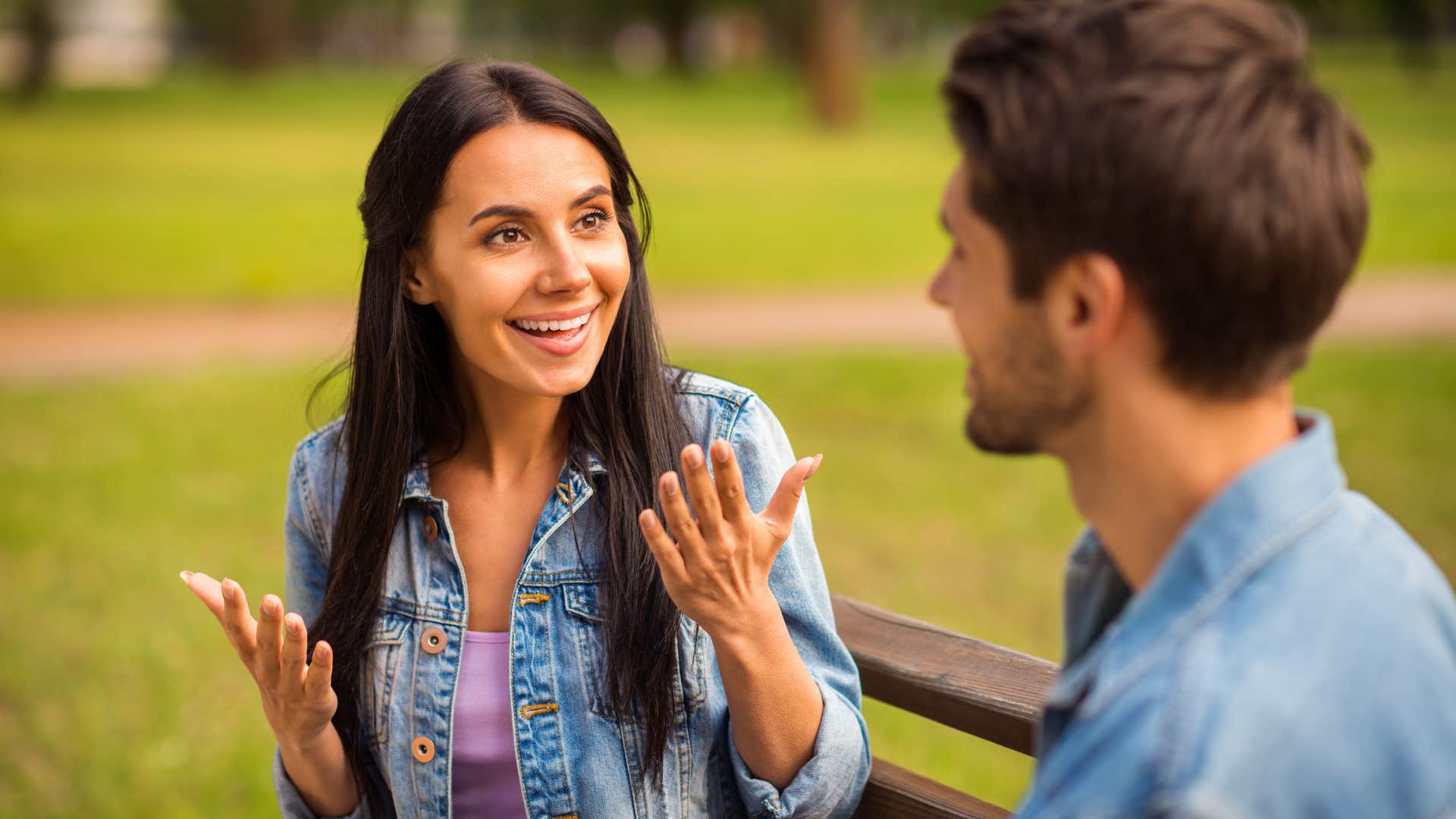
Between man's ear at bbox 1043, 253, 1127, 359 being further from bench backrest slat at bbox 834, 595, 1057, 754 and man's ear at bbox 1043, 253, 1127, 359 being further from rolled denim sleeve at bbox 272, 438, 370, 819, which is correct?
rolled denim sleeve at bbox 272, 438, 370, 819

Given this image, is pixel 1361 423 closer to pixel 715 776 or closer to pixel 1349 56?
pixel 715 776

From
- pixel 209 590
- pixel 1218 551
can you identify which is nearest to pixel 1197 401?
pixel 1218 551

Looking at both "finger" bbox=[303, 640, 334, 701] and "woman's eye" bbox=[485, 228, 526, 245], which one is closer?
"finger" bbox=[303, 640, 334, 701]

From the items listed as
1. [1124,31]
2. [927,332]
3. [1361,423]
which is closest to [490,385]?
[1124,31]

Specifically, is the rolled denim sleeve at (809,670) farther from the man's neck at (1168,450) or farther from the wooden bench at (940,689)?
the man's neck at (1168,450)

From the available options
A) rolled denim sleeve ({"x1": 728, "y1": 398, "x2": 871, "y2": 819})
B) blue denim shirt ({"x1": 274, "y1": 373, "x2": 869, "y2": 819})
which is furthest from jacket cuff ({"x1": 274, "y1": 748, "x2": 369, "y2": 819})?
rolled denim sleeve ({"x1": 728, "y1": 398, "x2": 871, "y2": 819})

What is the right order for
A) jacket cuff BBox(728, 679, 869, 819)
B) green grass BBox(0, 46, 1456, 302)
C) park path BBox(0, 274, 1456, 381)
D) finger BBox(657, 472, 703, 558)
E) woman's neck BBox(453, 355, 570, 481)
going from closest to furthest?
finger BBox(657, 472, 703, 558), jacket cuff BBox(728, 679, 869, 819), woman's neck BBox(453, 355, 570, 481), park path BBox(0, 274, 1456, 381), green grass BBox(0, 46, 1456, 302)

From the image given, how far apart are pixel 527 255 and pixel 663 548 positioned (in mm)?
687

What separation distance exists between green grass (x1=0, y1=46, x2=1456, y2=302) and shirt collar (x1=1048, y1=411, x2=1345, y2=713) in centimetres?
49

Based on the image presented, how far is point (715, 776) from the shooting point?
7.45ft

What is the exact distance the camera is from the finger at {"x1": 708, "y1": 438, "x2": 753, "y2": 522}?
68.4 inches

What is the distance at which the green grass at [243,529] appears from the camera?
4.64 metres

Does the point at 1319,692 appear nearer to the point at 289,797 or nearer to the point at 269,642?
the point at 269,642

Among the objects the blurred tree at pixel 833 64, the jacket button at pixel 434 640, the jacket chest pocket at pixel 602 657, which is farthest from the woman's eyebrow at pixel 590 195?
the blurred tree at pixel 833 64
